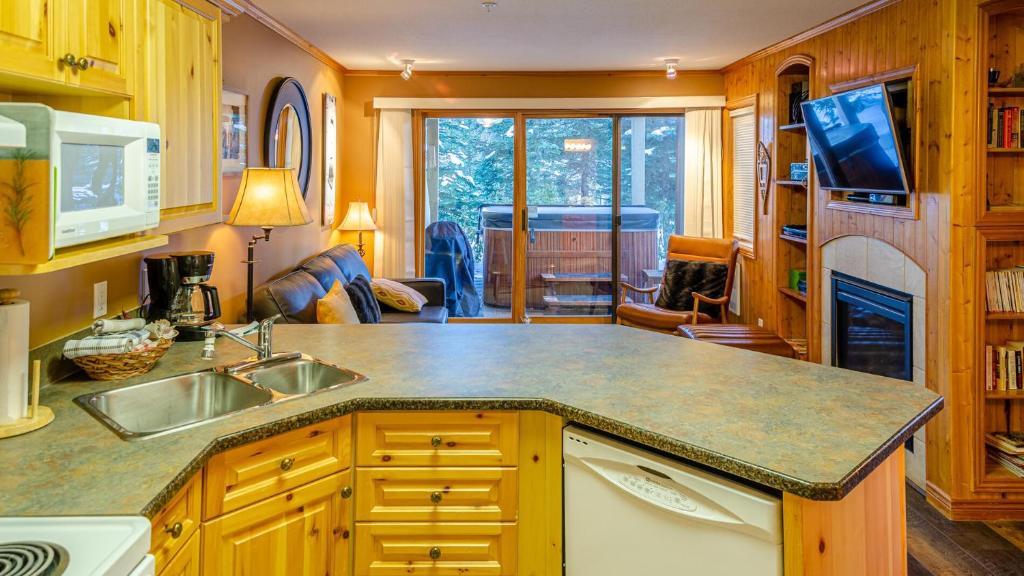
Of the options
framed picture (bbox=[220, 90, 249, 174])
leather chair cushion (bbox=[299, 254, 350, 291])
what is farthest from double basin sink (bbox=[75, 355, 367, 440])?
leather chair cushion (bbox=[299, 254, 350, 291])

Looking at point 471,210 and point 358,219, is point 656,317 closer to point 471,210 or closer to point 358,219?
point 471,210

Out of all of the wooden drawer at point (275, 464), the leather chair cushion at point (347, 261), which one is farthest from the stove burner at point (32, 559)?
the leather chair cushion at point (347, 261)

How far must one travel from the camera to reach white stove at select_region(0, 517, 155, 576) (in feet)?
3.80

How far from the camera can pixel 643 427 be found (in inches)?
69.2

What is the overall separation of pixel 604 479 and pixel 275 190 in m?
2.21

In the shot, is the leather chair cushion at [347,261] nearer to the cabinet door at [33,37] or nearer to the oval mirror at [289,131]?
the oval mirror at [289,131]

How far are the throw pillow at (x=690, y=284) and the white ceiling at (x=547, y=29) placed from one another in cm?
172

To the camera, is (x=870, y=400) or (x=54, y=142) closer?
(x=54, y=142)

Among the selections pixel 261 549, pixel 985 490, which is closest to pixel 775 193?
pixel 985 490

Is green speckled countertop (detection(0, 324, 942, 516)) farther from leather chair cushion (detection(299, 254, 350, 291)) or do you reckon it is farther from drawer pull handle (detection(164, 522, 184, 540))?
leather chair cushion (detection(299, 254, 350, 291))

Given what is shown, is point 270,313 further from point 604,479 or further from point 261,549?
point 604,479

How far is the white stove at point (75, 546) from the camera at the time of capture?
45.6 inches

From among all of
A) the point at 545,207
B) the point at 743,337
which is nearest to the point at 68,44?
the point at 743,337

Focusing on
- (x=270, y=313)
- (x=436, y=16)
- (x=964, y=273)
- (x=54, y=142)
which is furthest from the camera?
(x=436, y=16)
